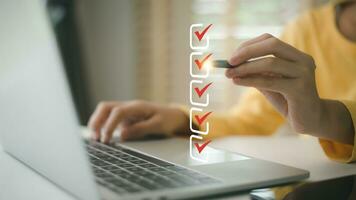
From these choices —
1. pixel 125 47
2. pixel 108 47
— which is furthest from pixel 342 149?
pixel 108 47

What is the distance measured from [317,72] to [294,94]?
270 mm

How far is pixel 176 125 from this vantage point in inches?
27.0

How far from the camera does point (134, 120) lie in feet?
2.13

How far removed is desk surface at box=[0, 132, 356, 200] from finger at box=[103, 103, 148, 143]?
0.05m

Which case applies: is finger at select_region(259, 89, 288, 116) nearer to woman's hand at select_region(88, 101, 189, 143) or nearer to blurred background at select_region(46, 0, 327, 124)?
woman's hand at select_region(88, 101, 189, 143)

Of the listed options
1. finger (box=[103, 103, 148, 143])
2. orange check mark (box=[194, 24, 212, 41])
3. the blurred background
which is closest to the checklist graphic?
orange check mark (box=[194, 24, 212, 41])

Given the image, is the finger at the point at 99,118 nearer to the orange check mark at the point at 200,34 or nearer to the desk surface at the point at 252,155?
the desk surface at the point at 252,155

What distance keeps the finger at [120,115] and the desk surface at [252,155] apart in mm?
48

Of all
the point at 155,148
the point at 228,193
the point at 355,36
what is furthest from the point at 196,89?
the point at 355,36

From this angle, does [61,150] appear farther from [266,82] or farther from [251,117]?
[251,117]

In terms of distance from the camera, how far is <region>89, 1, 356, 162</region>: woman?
401mm

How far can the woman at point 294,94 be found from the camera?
0.40m

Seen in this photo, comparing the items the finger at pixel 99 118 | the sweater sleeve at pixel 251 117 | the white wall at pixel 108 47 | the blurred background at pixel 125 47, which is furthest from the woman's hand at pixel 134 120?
the white wall at pixel 108 47

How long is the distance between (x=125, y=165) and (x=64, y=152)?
11 centimetres
